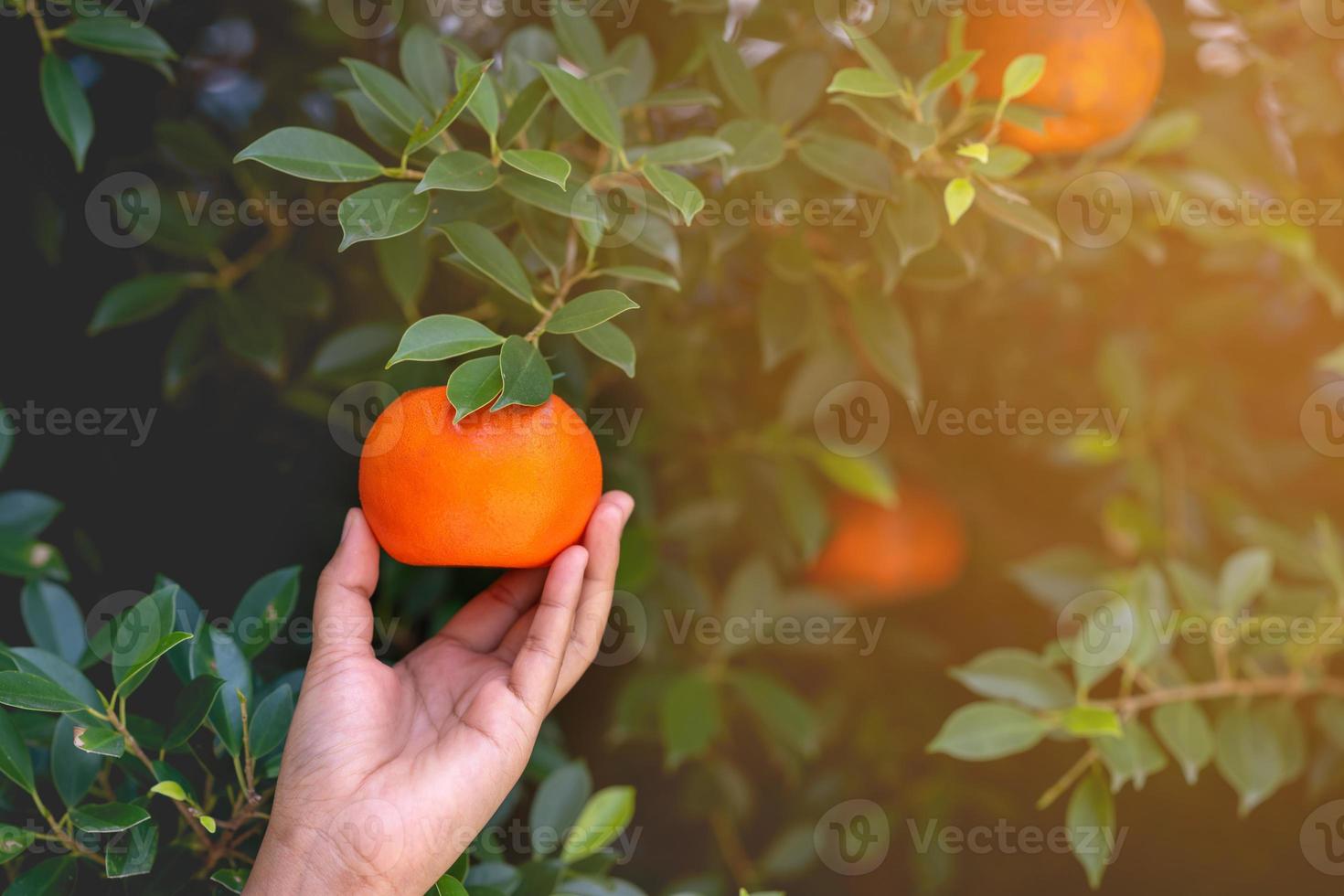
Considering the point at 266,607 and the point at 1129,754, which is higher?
the point at 266,607

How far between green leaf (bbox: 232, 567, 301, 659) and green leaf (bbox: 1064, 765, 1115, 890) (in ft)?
2.20

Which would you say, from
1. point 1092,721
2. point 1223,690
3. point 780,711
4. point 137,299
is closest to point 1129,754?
point 1092,721

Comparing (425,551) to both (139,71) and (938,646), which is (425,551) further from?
(938,646)

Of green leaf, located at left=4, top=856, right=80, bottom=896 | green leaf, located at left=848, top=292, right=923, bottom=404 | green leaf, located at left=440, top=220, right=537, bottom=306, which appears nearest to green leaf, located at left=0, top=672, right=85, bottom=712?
green leaf, located at left=4, top=856, right=80, bottom=896

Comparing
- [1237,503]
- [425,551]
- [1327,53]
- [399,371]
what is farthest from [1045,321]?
[425,551]

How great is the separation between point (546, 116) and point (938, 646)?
3.47ft

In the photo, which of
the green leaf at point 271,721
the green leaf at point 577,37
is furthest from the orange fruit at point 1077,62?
the green leaf at point 271,721

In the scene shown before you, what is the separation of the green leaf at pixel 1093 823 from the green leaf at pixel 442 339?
0.63 meters

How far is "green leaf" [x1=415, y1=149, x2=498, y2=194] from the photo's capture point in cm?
67

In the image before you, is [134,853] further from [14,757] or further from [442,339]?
[442,339]

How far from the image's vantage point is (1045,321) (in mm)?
1551

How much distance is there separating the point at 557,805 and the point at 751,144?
24.2 inches

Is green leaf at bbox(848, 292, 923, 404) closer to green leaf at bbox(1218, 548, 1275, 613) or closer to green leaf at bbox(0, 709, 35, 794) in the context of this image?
green leaf at bbox(1218, 548, 1275, 613)

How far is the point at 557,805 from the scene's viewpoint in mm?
971
